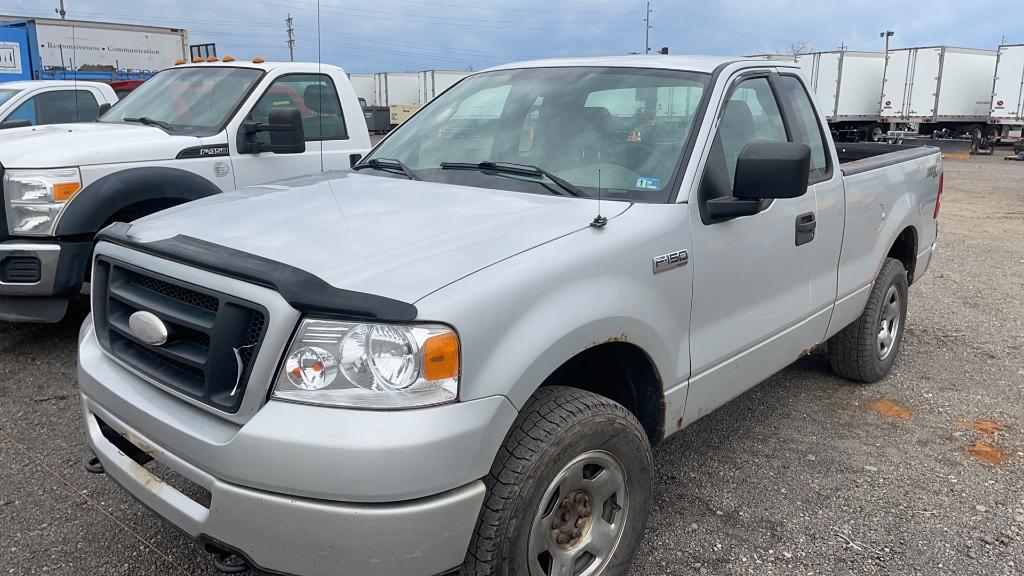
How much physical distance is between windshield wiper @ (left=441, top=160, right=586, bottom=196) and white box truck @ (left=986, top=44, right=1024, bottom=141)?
27468 millimetres

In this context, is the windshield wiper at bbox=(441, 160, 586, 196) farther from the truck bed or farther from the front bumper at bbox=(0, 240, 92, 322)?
the front bumper at bbox=(0, 240, 92, 322)

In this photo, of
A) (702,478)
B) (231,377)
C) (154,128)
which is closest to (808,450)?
(702,478)

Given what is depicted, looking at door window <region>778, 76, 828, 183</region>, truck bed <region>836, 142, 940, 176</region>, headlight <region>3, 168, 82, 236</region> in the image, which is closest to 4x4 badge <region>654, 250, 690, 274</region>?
door window <region>778, 76, 828, 183</region>

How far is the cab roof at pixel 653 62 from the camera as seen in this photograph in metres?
3.47

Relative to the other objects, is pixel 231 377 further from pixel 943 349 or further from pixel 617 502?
pixel 943 349

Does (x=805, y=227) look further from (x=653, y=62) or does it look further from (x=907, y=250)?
(x=907, y=250)

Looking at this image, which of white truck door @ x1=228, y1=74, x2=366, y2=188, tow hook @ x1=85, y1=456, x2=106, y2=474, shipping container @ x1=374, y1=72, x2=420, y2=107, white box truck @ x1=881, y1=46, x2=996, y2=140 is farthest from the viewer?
shipping container @ x1=374, y1=72, x2=420, y2=107

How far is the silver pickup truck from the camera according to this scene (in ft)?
6.60

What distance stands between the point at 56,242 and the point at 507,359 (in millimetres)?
3700

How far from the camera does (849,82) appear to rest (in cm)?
2806

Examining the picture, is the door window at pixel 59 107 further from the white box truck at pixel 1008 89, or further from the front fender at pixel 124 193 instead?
the white box truck at pixel 1008 89

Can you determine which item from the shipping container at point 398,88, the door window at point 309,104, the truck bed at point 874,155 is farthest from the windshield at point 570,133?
the shipping container at point 398,88

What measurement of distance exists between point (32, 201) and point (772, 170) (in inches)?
165

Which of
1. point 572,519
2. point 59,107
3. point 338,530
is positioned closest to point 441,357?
point 338,530
